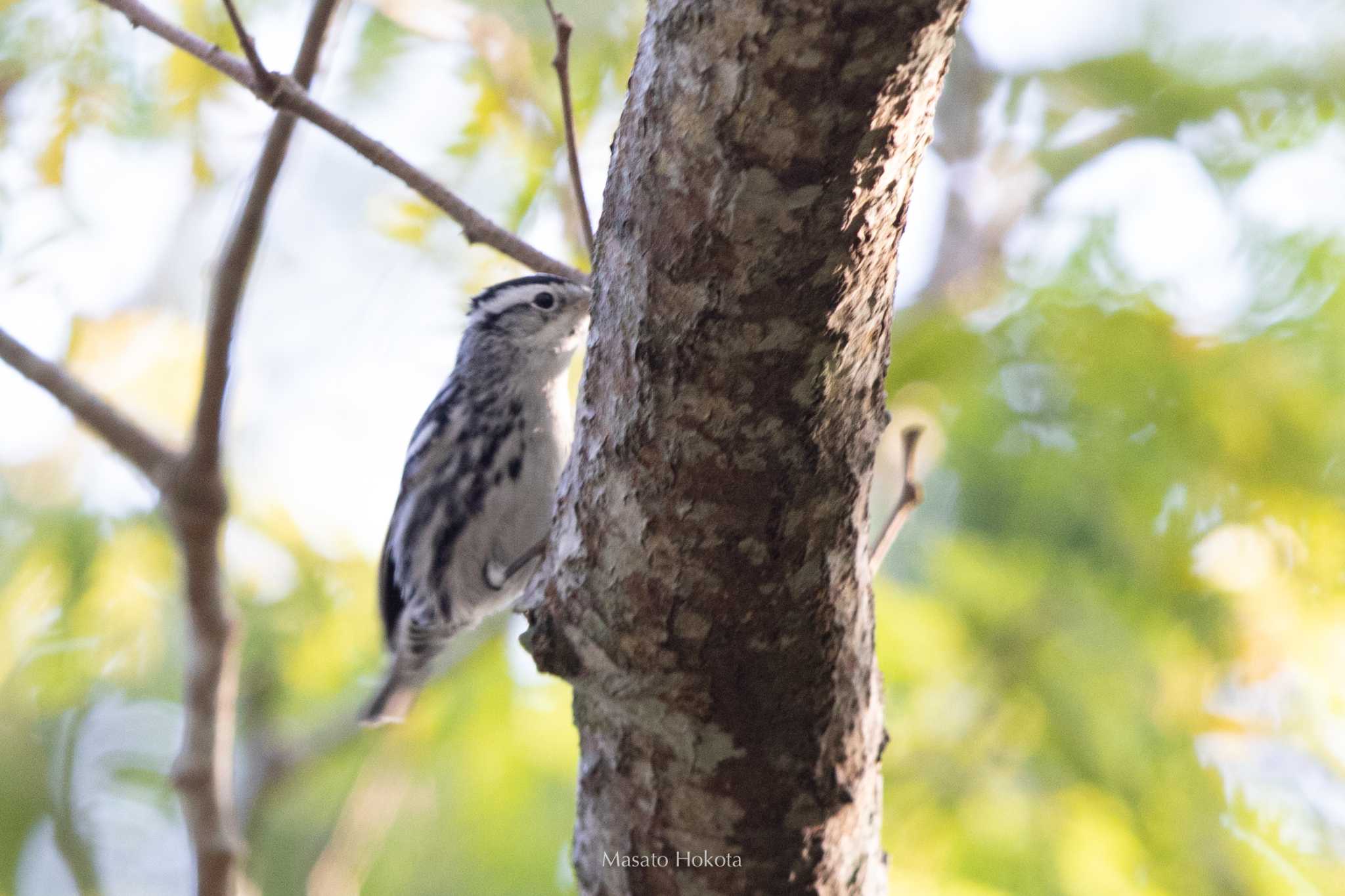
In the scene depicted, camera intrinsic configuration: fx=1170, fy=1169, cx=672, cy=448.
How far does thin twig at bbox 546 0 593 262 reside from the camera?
248 cm

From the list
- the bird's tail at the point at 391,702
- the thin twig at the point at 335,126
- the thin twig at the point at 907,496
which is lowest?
the bird's tail at the point at 391,702

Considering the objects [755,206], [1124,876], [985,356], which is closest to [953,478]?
[985,356]

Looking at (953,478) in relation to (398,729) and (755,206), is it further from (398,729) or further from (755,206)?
(755,206)

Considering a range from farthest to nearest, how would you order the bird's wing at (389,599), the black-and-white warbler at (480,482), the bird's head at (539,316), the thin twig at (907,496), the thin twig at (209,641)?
1. the bird's wing at (389,599)
2. the bird's head at (539,316)
3. the black-and-white warbler at (480,482)
4. the thin twig at (209,641)
5. the thin twig at (907,496)

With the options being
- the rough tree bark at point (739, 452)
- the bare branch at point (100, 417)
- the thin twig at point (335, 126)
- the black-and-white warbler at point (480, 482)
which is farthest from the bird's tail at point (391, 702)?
the rough tree bark at point (739, 452)

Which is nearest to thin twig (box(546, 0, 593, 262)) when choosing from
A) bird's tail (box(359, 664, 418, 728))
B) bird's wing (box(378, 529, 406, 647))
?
bird's wing (box(378, 529, 406, 647))

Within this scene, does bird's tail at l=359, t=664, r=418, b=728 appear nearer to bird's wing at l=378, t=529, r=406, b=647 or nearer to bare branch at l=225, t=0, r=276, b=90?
bird's wing at l=378, t=529, r=406, b=647

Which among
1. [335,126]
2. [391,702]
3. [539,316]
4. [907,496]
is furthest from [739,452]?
[391,702]

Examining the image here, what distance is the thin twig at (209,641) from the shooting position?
3.05 meters

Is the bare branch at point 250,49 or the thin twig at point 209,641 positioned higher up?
the bare branch at point 250,49

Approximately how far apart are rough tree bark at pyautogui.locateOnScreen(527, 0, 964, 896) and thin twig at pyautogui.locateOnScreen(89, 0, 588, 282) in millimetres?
1011

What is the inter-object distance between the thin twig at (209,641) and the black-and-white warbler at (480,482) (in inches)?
28.6

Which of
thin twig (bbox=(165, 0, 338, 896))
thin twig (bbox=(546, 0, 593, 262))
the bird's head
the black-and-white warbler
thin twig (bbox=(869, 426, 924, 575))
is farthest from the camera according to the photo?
the bird's head

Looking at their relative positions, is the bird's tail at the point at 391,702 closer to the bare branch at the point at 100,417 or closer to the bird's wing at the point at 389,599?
the bird's wing at the point at 389,599
